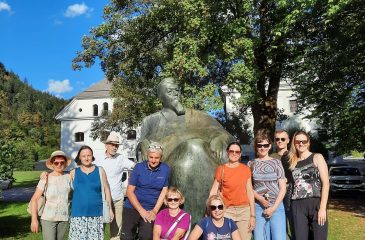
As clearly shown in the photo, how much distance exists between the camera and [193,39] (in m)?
16.3

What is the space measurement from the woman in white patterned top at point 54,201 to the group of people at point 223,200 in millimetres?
11

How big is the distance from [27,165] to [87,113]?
36.1ft

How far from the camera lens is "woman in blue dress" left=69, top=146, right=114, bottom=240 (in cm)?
464

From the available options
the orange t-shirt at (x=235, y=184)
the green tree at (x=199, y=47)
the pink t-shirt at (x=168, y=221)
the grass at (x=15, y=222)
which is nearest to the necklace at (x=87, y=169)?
the pink t-shirt at (x=168, y=221)

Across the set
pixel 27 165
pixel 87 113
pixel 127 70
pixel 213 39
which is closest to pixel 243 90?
pixel 213 39

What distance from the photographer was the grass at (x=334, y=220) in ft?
35.4

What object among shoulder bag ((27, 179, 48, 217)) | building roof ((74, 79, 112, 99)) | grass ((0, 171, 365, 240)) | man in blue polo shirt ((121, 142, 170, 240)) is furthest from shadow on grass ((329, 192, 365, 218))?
building roof ((74, 79, 112, 99))

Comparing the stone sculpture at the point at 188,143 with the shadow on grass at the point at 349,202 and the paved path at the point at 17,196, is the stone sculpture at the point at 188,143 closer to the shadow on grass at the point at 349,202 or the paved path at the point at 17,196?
the shadow on grass at the point at 349,202

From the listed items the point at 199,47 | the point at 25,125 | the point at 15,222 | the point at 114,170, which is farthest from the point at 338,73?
the point at 25,125

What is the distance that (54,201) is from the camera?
4719 mm

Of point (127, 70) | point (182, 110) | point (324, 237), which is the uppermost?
point (127, 70)

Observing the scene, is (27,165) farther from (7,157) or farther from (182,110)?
(182,110)

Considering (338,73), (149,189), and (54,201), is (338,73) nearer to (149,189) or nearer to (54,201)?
(149,189)

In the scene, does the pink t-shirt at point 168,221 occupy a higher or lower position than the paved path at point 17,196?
higher
